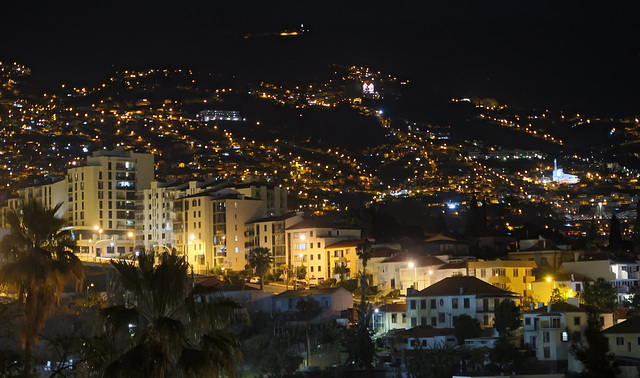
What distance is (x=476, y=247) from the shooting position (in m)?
91.2

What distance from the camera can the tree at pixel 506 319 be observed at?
60.6m

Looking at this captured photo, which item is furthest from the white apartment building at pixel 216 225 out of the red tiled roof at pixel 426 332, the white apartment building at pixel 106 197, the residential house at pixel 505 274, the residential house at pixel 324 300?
the red tiled roof at pixel 426 332

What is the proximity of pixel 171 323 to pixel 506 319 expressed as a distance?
45.9 metres

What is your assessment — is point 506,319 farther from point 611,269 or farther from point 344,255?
point 344,255

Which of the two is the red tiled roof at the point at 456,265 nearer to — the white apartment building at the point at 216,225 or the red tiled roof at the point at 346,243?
the red tiled roof at the point at 346,243

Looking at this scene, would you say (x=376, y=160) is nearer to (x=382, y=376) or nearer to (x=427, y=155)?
(x=427, y=155)

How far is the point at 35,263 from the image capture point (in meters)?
20.4

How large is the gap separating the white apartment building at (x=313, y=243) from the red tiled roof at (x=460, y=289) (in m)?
20.3

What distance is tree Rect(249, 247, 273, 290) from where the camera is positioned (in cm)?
8394

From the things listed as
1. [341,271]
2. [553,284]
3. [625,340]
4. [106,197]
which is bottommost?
[625,340]

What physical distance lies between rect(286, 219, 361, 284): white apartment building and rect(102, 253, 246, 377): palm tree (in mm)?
71110

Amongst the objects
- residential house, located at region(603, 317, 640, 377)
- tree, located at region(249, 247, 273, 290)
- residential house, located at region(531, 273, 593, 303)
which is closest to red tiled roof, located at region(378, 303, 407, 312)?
residential house, located at region(531, 273, 593, 303)

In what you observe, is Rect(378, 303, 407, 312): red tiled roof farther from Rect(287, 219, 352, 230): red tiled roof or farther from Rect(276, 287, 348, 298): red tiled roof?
Rect(287, 219, 352, 230): red tiled roof

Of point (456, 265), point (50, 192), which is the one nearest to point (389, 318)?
point (456, 265)
